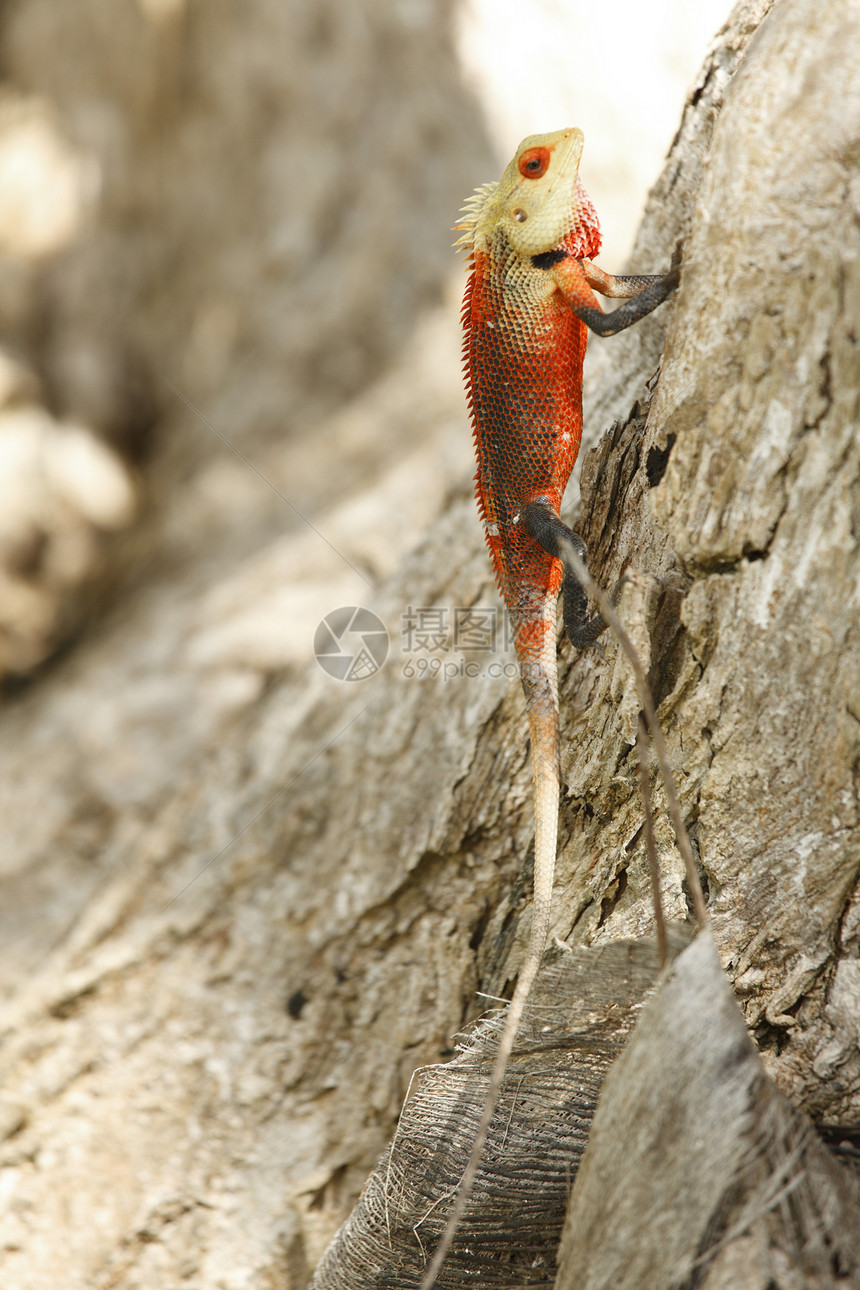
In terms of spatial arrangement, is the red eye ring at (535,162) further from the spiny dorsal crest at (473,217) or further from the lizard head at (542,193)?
the spiny dorsal crest at (473,217)

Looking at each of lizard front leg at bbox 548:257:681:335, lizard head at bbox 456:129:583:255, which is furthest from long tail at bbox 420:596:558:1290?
lizard head at bbox 456:129:583:255

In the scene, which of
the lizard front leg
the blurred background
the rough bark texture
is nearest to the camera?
the rough bark texture

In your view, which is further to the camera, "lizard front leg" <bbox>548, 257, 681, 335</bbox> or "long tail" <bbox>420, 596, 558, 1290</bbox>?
"lizard front leg" <bbox>548, 257, 681, 335</bbox>

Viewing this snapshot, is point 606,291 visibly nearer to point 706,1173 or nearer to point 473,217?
point 473,217

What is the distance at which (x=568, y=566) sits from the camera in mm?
1969

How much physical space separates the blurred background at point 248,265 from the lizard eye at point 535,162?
2.21m

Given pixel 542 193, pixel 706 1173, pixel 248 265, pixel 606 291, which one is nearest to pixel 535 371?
pixel 606 291

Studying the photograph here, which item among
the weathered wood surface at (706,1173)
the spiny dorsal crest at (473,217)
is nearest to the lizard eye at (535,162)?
the spiny dorsal crest at (473,217)

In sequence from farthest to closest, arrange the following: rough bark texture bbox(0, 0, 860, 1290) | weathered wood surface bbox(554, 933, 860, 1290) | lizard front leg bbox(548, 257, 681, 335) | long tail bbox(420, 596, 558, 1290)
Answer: lizard front leg bbox(548, 257, 681, 335), long tail bbox(420, 596, 558, 1290), rough bark texture bbox(0, 0, 860, 1290), weathered wood surface bbox(554, 933, 860, 1290)

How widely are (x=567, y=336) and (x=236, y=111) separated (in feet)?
15.2

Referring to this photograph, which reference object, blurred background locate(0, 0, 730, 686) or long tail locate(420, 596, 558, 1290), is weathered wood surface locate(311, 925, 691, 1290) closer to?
long tail locate(420, 596, 558, 1290)

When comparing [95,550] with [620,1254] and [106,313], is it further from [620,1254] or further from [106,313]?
[620,1254]

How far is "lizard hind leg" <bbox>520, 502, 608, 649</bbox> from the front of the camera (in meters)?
1.95

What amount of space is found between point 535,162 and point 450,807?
1.59 meters
